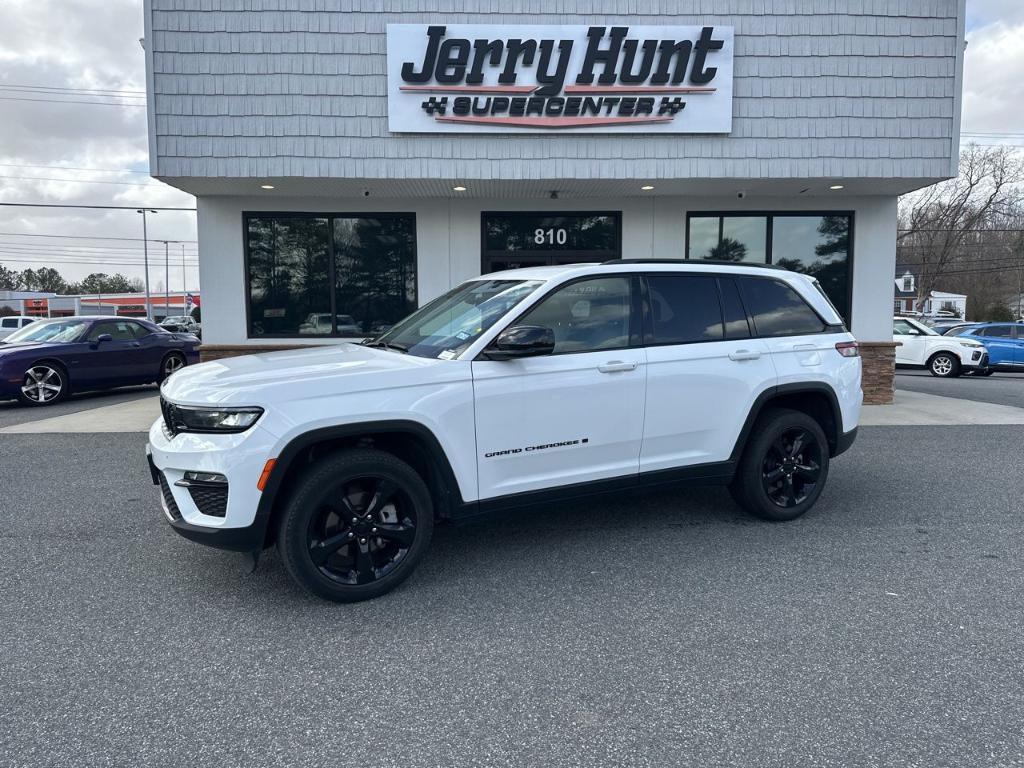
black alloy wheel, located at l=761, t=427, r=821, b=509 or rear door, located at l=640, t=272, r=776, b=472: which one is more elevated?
rear door, located at l=640, t=272, r=776, b=472

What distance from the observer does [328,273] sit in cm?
1104

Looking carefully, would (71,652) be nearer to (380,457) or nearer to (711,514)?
(380,457)

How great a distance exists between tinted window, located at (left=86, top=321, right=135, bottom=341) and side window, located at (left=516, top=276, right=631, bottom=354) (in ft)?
34.9

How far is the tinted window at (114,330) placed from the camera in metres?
12.0

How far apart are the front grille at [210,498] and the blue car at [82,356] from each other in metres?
9.57

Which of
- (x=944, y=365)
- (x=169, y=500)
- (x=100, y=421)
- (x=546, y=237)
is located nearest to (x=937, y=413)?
(x=546, y=237)

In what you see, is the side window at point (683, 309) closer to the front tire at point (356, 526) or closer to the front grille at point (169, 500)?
the front tire at point (356, 526)

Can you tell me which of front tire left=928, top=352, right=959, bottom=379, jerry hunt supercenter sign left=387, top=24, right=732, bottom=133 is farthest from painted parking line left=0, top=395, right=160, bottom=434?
front tire left=928, top=352, right=959, bottom=379

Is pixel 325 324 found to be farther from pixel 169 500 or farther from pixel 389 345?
pixel 169 500

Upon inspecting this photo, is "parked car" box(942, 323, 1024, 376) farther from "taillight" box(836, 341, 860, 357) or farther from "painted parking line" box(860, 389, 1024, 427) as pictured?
"taillight" box(836, 341, 860, 357)

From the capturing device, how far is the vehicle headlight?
3441 mm

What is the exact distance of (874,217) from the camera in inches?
436

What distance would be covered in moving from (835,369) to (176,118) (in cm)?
841

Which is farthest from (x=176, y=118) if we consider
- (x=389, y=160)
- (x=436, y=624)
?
(x=436, y=624)
